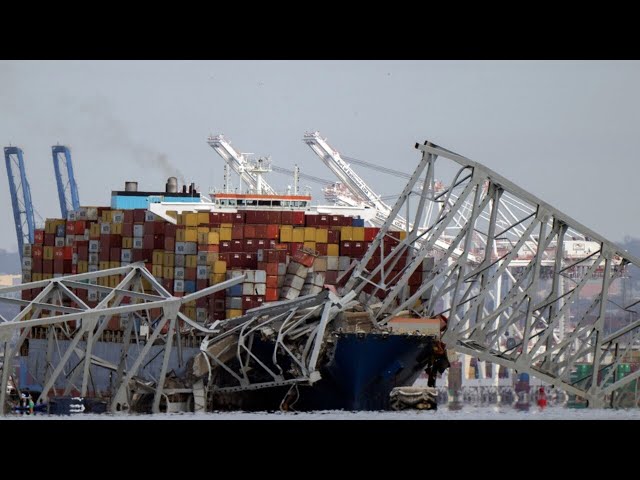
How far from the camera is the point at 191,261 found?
270ft

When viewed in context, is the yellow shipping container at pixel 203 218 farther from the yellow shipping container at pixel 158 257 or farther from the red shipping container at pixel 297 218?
the red shipping container at pixel 297 218

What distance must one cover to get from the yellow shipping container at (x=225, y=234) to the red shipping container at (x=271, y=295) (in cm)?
524

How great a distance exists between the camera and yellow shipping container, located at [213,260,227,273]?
80188 millimetres

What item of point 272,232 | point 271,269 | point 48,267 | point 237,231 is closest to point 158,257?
point 237,231

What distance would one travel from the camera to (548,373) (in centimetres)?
6594

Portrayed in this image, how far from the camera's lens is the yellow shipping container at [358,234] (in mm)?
80188

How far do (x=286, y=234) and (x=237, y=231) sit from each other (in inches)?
98.7

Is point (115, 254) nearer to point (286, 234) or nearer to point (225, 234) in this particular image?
point (225, 234)

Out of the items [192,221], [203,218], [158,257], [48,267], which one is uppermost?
[203,218]

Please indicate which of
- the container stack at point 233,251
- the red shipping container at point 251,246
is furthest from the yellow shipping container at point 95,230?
the red shipping container at point 251,246

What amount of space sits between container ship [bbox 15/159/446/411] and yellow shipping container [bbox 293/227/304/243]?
0.16 ft

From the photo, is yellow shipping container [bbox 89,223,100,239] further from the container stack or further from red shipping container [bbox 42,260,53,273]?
red shipping container [bbox 42,260,53,273]

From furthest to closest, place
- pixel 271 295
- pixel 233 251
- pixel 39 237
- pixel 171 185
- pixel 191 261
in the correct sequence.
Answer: pixel 171 185
pixel 39 237
pixel 191 261
pixel 233 251
pixel 271 295
